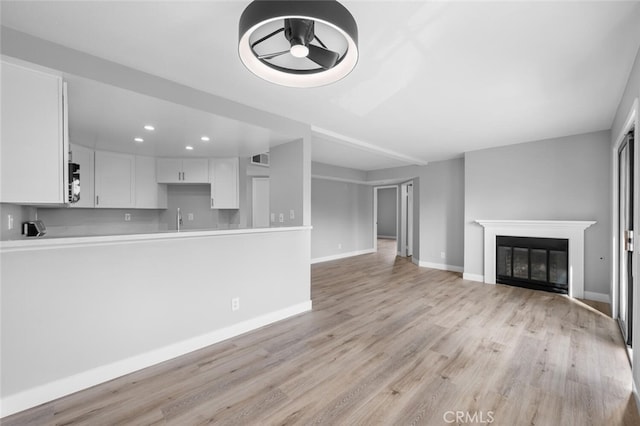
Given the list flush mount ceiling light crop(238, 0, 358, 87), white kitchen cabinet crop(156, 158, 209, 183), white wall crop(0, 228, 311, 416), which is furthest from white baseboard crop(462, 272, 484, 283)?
white kitchen cabinet crop(156, 158, 209, 183)

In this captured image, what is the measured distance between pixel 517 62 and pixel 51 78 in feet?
11.3

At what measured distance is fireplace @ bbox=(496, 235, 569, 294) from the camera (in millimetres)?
4312

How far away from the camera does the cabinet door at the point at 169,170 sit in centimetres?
472

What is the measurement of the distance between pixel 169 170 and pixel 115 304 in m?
3.12

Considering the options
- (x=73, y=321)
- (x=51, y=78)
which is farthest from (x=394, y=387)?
(x=51, y=78)

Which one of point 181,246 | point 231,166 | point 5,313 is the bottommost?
point 5,313

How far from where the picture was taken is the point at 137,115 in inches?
107

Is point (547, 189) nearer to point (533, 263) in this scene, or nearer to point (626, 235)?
point (533, 263)

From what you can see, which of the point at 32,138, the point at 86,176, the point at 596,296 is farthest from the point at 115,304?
the point at 596,296

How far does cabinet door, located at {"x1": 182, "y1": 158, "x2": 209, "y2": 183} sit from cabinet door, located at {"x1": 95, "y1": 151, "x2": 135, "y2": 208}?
0.76m

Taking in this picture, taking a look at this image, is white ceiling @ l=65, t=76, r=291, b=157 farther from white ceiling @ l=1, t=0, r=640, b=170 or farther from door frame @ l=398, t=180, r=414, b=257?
door frame @ l=398, t=180, r=414, b=257

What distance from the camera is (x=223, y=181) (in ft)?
16.3

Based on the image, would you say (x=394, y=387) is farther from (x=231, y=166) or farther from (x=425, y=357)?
(x=231, y=166)

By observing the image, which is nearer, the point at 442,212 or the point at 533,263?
the point at 533,263
